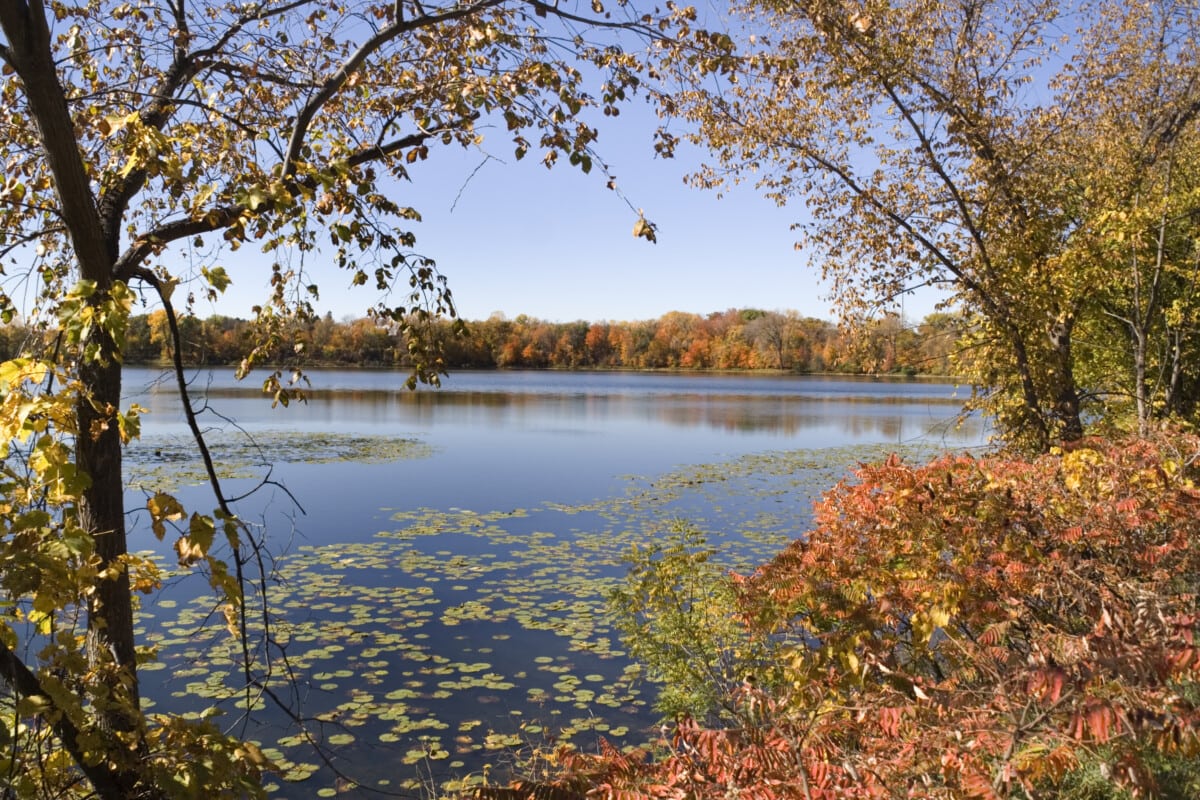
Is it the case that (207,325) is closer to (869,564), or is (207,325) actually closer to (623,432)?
(869,564)

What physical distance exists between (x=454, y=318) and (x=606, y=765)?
1.98 meters

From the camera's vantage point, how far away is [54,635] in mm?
2920

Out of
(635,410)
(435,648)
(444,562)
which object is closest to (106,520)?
(435,648)

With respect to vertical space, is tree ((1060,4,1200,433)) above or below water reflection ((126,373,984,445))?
above

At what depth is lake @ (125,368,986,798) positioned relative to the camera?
21.0ft

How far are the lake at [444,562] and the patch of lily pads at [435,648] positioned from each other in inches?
1.0

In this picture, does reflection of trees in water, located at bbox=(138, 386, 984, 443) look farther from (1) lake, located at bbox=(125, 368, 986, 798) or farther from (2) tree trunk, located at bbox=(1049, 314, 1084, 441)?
(2) tree trunk, located at bbox=(1049, 314, 1084, 441)

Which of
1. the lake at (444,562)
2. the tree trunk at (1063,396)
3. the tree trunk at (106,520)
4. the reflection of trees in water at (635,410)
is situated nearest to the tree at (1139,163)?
the tree trunk at (1063,396)

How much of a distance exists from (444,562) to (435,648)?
3.06 meters

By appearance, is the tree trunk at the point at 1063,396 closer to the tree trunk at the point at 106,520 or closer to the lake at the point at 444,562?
the lake at the point at 444,562

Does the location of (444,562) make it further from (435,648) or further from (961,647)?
Result: (961,647)

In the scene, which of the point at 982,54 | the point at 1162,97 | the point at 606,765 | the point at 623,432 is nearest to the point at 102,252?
the point at 606,765

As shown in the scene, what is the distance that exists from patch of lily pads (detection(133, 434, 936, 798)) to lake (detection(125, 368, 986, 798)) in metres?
0.03

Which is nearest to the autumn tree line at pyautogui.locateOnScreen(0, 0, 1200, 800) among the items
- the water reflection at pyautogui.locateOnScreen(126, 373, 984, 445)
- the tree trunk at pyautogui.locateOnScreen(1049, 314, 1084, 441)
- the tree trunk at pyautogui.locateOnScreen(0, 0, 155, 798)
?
the tree trunk at pyautogui.locateOnScreen(0, 0, 155, 798)
